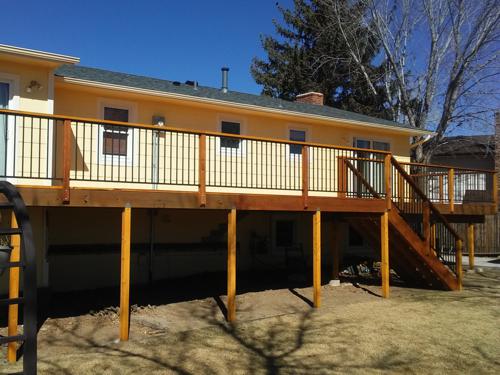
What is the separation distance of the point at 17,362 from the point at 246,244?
8.39 metres

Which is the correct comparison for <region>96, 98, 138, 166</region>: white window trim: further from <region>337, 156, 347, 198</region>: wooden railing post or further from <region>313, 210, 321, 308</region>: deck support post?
<region>337, 156, 347, 198</region>: wooden railing post

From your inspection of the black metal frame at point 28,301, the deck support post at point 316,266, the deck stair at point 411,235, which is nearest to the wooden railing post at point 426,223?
the deck stair at point 411,235

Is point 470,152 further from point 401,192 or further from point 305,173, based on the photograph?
point 305,173

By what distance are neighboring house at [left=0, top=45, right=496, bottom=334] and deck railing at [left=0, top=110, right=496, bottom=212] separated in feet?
0.12

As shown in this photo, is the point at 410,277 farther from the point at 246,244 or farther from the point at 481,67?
the point at 481,67

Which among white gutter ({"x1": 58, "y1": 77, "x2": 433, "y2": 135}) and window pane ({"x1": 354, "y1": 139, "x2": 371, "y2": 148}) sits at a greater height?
white gutter ({"x1": 58, "y1": 77, "x2": 433, "y2": 135})

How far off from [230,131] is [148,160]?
263cm

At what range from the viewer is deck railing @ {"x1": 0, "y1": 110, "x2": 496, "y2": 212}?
7943 mm

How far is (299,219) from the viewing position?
15.5m

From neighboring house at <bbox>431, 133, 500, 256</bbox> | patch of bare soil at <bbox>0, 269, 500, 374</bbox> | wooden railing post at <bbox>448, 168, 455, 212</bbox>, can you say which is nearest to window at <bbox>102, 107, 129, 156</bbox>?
patch of bare soil at <bbox>0, 269, 500, 374</bbox>

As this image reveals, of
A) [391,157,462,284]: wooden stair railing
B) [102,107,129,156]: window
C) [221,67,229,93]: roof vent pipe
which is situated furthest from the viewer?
[221,67,229,93]: roof vent pipe

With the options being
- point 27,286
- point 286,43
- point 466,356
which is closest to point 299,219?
point 466,356

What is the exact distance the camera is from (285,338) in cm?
773

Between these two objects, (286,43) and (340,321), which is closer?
(340,321)
